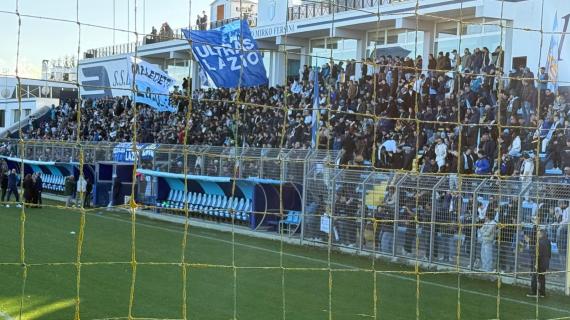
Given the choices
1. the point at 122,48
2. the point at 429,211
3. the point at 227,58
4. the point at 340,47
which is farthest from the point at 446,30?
the point at 227,58

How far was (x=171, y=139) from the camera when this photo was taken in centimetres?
2083

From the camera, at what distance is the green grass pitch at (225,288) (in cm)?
941

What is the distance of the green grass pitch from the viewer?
30.9 feet

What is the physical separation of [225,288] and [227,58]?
11.4 ft

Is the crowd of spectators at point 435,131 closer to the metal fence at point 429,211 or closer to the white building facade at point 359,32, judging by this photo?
the metal fence at point 429,211

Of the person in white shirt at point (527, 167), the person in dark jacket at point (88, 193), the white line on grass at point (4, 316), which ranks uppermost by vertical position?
the person in white shirt at point (527, 167)

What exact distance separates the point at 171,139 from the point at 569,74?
13.0m

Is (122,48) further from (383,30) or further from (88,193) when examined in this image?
(88,193)

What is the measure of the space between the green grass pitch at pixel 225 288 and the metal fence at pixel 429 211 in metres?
0.50

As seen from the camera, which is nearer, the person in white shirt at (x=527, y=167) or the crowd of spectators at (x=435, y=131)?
the crowd of spectators at (x=435, y=131)

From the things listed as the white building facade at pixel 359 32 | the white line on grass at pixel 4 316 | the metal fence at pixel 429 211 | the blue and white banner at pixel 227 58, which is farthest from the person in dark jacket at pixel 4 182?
the white line on grass at pixel 4 316

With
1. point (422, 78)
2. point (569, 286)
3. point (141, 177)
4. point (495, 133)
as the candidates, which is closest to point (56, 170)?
point (141, 177)

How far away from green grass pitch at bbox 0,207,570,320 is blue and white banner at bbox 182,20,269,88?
7.28ft

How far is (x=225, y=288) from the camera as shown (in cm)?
1091
